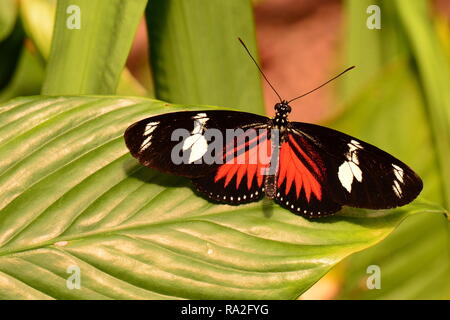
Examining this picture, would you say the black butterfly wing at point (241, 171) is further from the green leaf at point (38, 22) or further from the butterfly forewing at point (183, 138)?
the green leaf at point (38, 22)

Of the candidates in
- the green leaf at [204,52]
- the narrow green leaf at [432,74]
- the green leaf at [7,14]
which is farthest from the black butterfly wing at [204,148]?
the green leaf at [7,14]

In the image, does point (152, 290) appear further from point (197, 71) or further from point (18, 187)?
point (197, 71)

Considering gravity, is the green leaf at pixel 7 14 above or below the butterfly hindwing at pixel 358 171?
above

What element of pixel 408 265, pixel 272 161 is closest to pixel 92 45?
pixel 272 161

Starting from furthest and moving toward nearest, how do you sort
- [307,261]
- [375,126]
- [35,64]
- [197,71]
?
[35,64]
[375,126]
[197,71]
[307,261]

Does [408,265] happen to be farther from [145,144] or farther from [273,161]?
[145,144]

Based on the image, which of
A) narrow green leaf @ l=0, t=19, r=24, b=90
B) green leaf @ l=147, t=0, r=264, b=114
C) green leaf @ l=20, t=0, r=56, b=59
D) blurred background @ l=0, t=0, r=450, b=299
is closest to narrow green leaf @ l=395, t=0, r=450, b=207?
blurred background @ l=0, t=0, r=450, b=299
